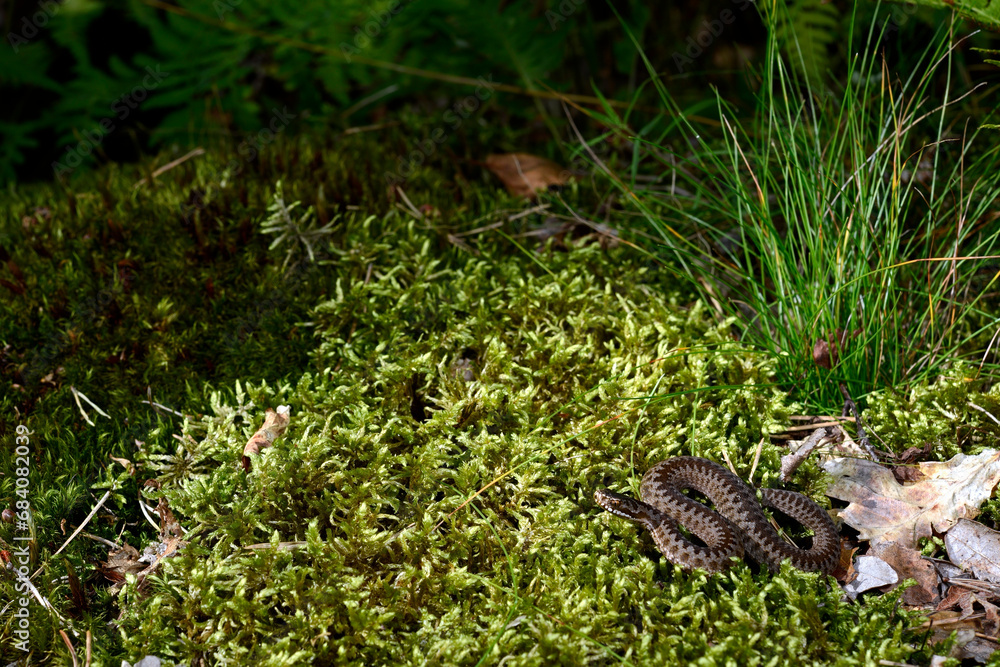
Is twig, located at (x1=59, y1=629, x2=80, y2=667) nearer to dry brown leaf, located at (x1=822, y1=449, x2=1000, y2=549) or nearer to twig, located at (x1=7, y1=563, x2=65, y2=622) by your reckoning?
twig, located at (x1=7, y1=563, x2=65, y2=622)

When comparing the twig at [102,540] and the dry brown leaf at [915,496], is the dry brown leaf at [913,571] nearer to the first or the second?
the dry brown leaf at [915,496]

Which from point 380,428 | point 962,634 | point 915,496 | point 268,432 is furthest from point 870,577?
point 268,432

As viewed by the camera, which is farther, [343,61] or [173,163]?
[343,61]

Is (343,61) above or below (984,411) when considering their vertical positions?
above

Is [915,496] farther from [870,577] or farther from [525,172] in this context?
[525,172]

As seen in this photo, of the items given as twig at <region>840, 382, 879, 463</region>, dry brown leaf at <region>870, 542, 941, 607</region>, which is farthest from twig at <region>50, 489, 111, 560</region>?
twig at <region>840, 382, 879, 463</region>

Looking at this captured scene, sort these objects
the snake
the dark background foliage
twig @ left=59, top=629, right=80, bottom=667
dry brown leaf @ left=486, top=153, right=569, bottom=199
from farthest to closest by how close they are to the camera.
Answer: the dark background foliage, dry brown leaf @ left=486, top=153, right=569, bottom=199, the snake, twig @ left=59, top=629, right=80, bottom=667
